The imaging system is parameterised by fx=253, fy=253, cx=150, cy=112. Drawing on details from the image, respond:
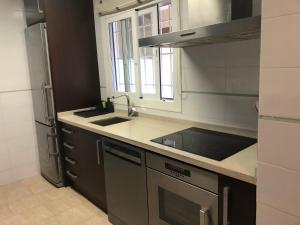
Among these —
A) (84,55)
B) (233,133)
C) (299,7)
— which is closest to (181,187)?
(233,133)

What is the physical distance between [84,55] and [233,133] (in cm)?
203

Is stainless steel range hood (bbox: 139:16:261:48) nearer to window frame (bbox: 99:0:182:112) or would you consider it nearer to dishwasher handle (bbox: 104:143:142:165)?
window frame (bbox: 99:0:182:112)

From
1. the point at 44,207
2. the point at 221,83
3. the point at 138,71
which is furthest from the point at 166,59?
the point at 44,207

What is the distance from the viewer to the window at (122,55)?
2811 mm

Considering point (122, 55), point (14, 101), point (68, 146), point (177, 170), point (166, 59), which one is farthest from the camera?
point (14, 101)

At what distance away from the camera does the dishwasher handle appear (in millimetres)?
1801

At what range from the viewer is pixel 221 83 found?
74.0 inches

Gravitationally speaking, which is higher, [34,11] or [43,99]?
[34,11]

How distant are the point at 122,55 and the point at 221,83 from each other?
143cm

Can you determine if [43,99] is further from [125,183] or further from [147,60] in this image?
[125,183]

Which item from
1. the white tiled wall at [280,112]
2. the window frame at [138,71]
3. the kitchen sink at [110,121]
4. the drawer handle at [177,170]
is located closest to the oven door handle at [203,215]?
the drawer handle at [177,170]

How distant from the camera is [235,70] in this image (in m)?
1.77

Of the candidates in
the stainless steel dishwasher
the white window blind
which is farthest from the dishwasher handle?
the white window blind

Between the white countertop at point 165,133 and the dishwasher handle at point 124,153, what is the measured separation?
→ 0.24 feet
